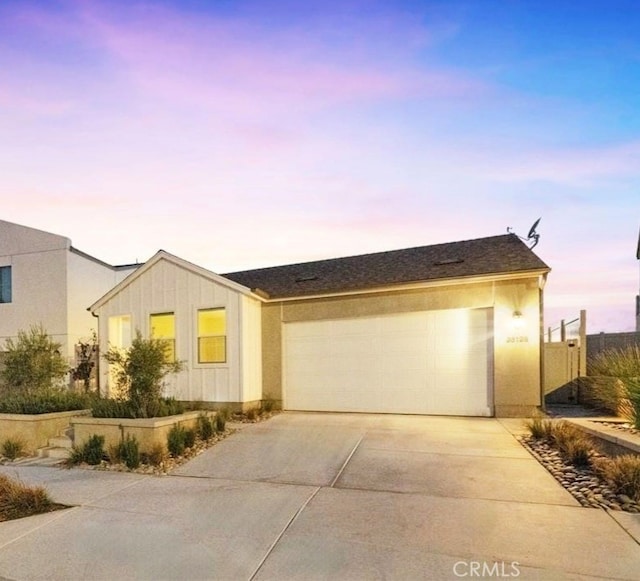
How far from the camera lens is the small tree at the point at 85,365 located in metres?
15.4

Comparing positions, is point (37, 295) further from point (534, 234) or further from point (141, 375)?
point (534, 234)

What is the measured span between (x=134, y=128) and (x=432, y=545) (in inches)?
393

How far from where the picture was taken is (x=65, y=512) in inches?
187

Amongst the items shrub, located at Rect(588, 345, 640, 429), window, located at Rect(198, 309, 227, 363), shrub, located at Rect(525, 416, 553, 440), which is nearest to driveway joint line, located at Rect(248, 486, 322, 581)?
Result: shrub, located at Rect(525, 416, 553, 440)

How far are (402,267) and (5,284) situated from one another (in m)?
16.2

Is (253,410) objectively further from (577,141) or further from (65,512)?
(577,141)

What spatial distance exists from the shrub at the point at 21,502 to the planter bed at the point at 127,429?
202cm

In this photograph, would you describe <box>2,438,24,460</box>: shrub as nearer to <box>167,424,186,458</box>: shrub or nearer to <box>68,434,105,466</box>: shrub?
<box>68,434,105,466</box>: shrub

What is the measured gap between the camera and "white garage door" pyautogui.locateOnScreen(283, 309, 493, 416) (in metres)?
9.83

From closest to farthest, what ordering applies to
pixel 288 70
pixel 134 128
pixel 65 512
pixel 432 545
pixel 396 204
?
pixel 432 545, pixel 65 512, pixel 288 70, pixel 134 128, pixel 396 204

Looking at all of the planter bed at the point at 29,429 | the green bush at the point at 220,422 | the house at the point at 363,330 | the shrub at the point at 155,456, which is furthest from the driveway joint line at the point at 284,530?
the planter bed at the point at 29,429

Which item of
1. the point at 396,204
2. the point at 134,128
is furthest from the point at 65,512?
the point at 396,204

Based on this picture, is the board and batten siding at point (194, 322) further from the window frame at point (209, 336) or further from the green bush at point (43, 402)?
the green bush at point (43, 402)

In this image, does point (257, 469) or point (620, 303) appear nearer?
point (257, 469)
